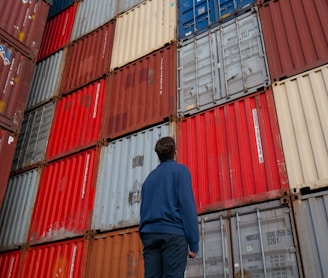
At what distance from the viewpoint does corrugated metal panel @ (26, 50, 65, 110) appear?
13.3 m

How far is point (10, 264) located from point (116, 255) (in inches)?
160

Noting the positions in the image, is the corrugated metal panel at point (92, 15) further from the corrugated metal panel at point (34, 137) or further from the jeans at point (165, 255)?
the jeans at point (165, 255)

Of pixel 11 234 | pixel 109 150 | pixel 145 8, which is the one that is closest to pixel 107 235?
pixel 109 150

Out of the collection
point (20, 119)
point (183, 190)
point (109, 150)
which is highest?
point (20, 119)

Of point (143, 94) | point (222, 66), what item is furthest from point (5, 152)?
point (222, 66)

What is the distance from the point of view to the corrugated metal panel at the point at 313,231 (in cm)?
555

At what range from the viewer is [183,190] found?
11.8 ft

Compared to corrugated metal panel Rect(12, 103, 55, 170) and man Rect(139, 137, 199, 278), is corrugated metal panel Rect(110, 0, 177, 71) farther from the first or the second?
man Rect(139, 137, 199, 278)

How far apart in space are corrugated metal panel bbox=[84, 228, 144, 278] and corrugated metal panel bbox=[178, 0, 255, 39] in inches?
233

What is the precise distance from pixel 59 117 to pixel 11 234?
407cm

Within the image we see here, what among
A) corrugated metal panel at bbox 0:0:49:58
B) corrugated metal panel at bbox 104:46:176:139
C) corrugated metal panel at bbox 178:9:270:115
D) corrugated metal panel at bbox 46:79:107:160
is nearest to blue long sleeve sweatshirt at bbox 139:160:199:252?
corrugated metal panel at bbox 178:9:270:115

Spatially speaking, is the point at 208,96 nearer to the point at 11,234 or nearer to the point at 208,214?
the point at 208,214

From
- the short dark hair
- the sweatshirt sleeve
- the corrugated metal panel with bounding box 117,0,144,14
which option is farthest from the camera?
the corrugated metal panel with bounding box 117,0,144,14

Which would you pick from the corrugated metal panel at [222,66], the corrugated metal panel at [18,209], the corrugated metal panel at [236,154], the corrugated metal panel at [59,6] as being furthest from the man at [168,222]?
the corrugated metal panel at [59,6]
